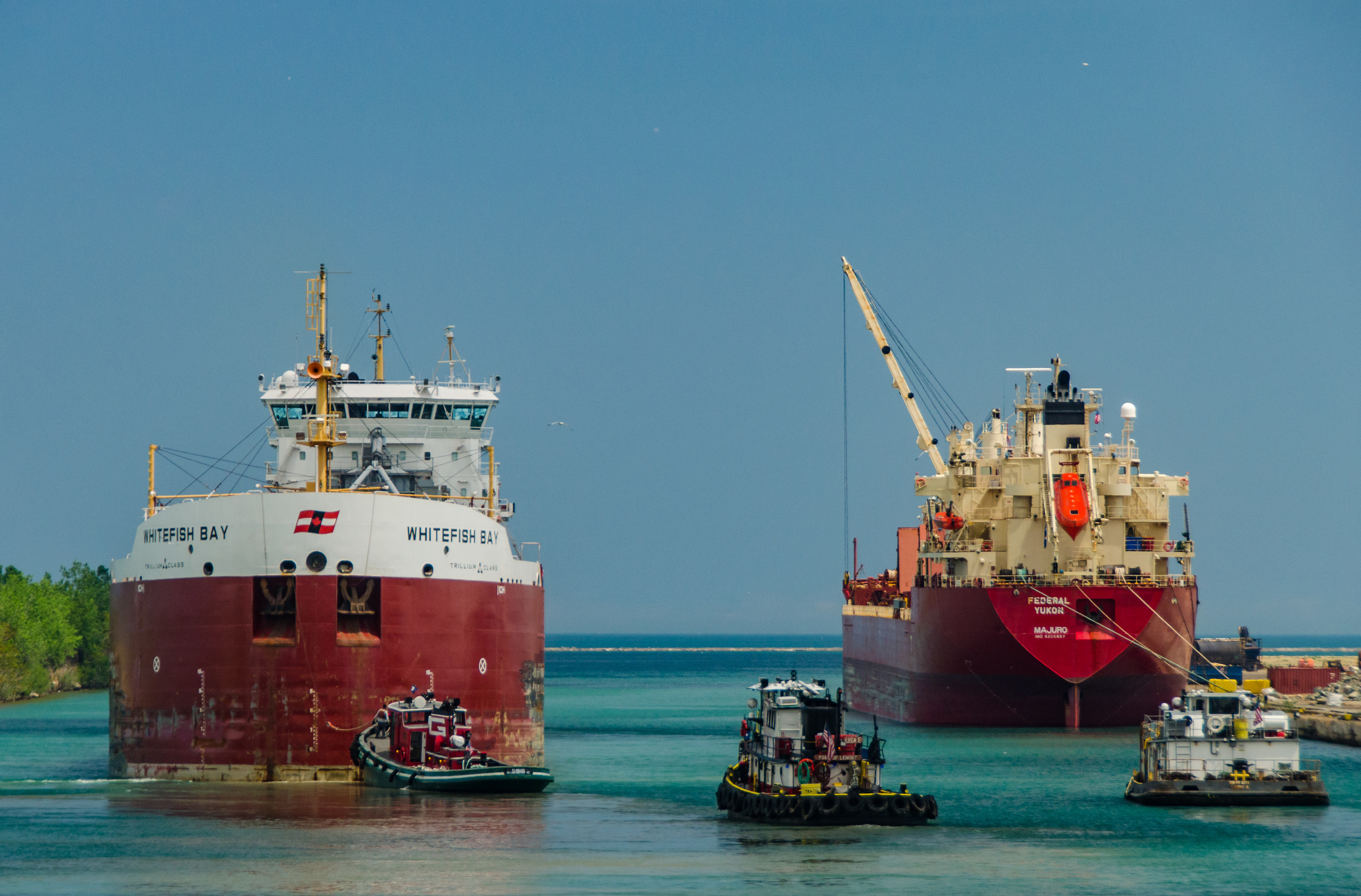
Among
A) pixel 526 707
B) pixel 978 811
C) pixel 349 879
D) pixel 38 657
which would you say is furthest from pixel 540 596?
pixel 38 657

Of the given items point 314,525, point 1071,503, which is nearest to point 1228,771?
point 1071,503

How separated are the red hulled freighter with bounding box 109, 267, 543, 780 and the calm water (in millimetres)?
1078

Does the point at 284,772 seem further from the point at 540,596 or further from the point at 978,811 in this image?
the point at 978,811

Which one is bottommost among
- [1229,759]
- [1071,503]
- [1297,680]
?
[1297,680]

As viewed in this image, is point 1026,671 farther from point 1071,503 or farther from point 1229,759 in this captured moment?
point 1229,759

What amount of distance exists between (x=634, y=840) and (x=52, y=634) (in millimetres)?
64008

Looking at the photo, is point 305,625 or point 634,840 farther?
point 305,625

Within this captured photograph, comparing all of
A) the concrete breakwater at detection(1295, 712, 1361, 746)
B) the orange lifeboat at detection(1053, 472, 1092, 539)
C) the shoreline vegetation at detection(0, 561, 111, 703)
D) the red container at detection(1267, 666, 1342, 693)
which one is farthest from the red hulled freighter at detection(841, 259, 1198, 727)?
the shoreline vegetation at detection(0, 561, 111, 703)

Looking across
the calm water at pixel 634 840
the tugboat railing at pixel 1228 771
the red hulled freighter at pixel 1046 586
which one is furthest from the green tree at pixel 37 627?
the tugboat railing at pixel 1228 771

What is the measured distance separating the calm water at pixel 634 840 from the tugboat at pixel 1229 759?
1.33 ft

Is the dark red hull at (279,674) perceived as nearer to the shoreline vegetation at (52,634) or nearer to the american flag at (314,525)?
the american flag at (314,525)

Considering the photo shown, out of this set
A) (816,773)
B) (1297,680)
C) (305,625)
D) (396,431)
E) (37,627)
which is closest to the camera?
(816,773)

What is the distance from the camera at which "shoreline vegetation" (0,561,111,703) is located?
8144 cm

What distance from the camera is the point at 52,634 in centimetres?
8775
